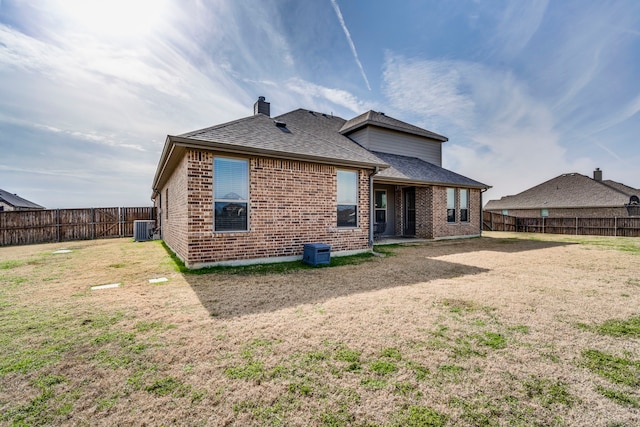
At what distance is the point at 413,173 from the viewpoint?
1273 cm

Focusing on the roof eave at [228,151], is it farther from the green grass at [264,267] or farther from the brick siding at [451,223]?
the brick siding at [451,223]

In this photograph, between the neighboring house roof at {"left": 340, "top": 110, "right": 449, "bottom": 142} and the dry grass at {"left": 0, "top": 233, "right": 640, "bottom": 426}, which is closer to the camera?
the dry grass at {"left": 0, "top": 233, "right": 640, "bottom": 426}

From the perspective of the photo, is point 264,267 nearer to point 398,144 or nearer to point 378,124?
point 378,124

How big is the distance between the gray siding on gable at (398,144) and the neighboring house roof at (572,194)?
1704cm

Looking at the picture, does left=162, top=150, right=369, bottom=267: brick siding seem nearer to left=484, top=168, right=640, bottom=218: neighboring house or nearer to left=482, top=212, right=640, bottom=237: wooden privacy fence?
left=482, top=212, right=640, bottom=237: wooden privacy fence

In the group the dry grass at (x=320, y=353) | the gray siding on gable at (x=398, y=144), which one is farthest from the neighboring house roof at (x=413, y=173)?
the dry grass at (x=320, y=353)

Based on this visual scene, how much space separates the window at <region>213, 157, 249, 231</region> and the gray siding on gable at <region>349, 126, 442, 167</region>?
887 cm

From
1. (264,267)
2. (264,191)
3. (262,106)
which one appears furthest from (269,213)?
(262,106)

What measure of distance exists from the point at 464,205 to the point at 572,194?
18945mm

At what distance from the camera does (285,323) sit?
341 centimetres

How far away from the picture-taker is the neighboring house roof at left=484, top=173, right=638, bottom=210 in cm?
2200

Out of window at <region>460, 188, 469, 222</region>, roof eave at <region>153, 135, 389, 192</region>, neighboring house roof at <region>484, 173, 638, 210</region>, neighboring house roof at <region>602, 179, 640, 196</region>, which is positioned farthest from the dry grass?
neighboring house roof at <region>602, 179, 640, 196</region>

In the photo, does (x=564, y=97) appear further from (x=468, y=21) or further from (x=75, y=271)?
(x=75, y=271)

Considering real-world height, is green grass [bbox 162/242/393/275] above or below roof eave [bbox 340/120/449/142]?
below
